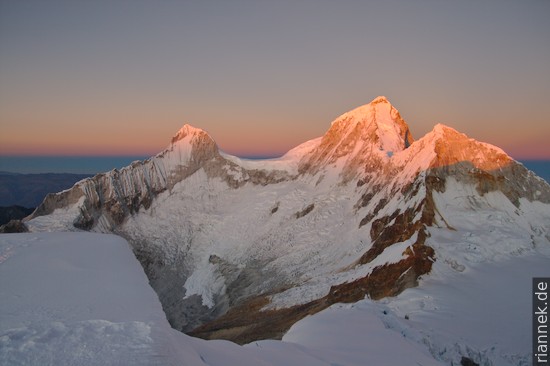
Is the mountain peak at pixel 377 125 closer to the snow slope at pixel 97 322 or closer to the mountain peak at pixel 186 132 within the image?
the mountain peak at pixel 186 132

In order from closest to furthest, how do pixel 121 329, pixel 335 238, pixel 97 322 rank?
pixel 121 329 < pixel 97 322 < pixel 335 238

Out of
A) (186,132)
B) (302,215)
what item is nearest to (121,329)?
(302,215)

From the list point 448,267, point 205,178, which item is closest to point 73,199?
point 205,178

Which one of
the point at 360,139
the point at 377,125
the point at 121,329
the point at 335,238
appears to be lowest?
the point at 335,238

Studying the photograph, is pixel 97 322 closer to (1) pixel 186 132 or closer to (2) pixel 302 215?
(2) pixel 302 215

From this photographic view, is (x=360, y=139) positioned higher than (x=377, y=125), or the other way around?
(x=377, y=125)

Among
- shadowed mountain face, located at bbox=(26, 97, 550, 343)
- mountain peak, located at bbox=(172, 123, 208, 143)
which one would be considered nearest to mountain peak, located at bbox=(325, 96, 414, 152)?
shadowed mountain face, located at bbox=(26, 97, 550, 343)

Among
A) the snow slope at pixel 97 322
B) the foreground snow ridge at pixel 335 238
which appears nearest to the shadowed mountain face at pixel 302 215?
the foreground snow ridge at pixel 335 238
